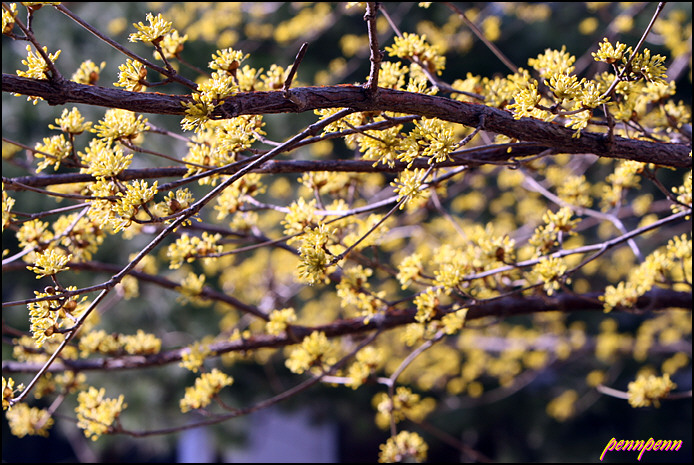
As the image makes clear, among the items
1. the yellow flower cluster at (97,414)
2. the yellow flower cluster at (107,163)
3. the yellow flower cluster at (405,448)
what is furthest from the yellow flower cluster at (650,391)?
the yellow flower cluster at (107,163)

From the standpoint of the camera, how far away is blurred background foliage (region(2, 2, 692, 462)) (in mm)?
5094

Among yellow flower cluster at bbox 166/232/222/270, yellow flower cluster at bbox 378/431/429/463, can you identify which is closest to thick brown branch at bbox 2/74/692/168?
yellow flower cluster at bbox 166/232/222/270

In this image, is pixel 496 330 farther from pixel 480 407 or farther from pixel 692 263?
pixel 692 263

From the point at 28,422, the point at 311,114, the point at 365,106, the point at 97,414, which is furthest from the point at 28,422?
the point at 311,114

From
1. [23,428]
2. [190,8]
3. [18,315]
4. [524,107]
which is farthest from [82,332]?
[190,8]

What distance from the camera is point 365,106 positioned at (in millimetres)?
1330

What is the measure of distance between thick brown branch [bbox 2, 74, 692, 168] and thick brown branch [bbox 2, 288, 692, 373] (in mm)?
713

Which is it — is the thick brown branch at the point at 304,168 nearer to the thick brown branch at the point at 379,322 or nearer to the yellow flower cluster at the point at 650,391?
the thick brown branch at the point at 379,322

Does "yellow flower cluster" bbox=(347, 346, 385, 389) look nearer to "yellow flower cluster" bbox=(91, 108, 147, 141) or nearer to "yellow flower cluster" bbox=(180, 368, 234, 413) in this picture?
"yellow flower cluster" bbox=(180, 368, 234, 413)

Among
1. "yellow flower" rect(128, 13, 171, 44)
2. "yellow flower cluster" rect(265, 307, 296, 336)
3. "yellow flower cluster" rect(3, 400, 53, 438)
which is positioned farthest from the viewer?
"yellow flower cluster" rect(3, 400, 53, 438)

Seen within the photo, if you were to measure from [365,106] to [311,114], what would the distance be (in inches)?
175

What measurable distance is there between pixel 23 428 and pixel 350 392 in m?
4.27

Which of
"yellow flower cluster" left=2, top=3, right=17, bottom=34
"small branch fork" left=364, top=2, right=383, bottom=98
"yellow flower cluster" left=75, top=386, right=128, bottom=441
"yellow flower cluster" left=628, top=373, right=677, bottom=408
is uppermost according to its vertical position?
"yellow flower cluster" left=2, top=3, right=17, bottom=34

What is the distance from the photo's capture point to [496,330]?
5.89m
